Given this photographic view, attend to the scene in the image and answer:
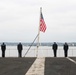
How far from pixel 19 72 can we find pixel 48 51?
20.9 m

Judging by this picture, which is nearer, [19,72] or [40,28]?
[19,72]

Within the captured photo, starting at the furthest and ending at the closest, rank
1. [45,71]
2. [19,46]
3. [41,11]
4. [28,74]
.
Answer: [41,11] → [19,46] → [45,71] → [28,74]

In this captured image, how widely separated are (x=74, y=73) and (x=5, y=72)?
427cm

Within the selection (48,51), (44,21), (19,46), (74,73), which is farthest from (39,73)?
(48,51)

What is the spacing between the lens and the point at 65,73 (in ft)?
65.5

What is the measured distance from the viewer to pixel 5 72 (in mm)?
20672

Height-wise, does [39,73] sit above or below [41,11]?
below

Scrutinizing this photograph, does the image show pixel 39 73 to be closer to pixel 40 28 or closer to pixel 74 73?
pixel 74 73

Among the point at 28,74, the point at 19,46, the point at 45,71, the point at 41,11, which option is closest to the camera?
the point at 28,74

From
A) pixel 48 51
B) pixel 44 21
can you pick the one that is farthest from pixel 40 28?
pixel 48 51

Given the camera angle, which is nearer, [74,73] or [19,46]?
[74,73]

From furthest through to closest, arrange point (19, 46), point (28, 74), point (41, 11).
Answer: point (41, 11)
point (19, 46)
point (28, 74)

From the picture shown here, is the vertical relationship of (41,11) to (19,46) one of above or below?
above

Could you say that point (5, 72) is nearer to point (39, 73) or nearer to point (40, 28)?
point (39, 73)
